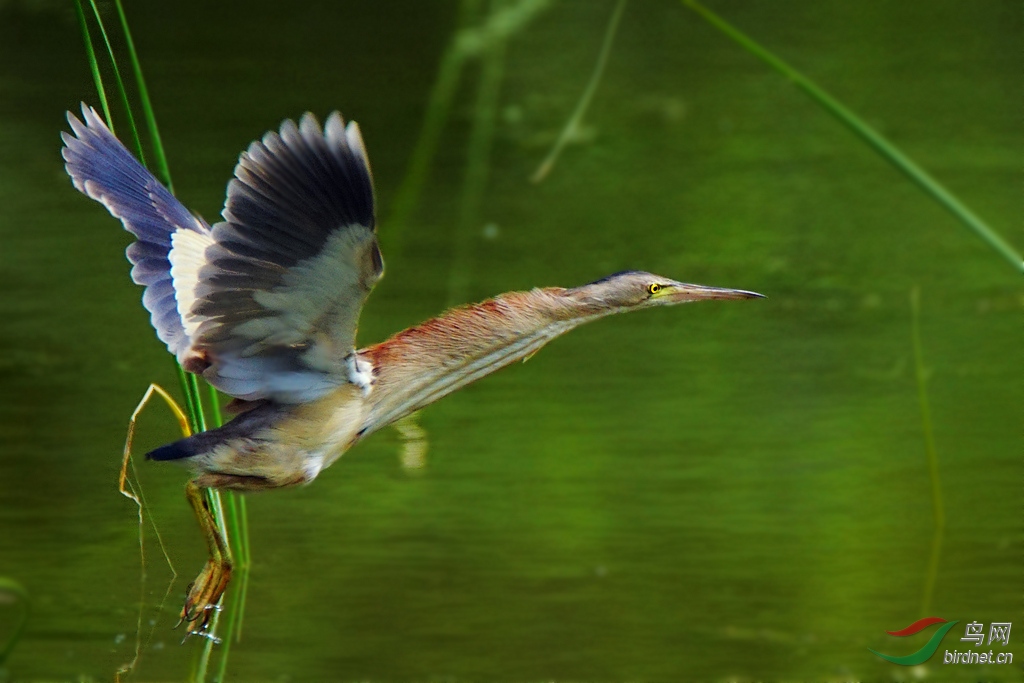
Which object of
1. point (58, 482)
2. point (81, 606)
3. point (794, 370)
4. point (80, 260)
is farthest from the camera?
point (80, 260)

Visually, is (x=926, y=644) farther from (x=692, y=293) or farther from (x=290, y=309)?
(x=290, y=309)

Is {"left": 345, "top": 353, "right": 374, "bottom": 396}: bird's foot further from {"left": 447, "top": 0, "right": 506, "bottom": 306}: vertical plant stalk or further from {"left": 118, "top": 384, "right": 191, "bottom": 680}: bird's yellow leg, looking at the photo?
{"left": 447, "top": 0, "right": 506, "bottom": 306}: vertical plant stalk

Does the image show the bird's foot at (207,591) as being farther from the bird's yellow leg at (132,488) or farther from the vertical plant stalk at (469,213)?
the vertical plant stalk at (469,213)

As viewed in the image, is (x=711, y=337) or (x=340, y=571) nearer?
(x=340, y=571)

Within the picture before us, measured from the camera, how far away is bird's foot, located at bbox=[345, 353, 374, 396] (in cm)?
299

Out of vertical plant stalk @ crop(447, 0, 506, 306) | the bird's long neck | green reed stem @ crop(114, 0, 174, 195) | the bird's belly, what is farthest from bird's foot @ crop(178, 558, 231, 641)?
vertical plant stalk @ crop(447, 0, 506, 306)

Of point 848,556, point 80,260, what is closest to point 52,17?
point 80,260

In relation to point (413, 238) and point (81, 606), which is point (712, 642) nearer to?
point (81, 606)

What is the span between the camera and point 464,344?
3.16m

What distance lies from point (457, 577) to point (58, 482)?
1352mm

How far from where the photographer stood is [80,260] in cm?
626

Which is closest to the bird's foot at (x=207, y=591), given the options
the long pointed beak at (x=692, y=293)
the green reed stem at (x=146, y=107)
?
the green reed stem at (x=146, y=107)

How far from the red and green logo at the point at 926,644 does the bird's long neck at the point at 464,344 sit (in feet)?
3.21

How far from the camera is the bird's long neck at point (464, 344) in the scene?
3117mm
